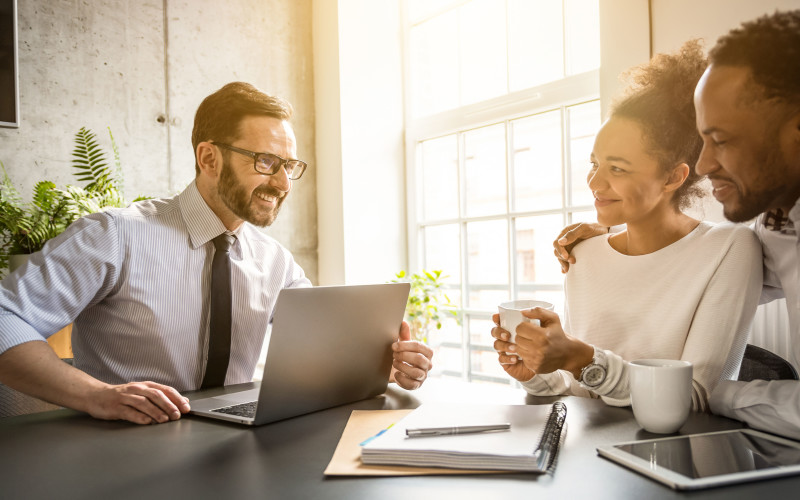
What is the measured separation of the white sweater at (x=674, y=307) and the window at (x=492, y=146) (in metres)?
1.26

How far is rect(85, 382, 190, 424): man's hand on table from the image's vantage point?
1.08 metres

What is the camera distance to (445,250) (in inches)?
135

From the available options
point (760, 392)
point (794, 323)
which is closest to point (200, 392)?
point (760, 392)

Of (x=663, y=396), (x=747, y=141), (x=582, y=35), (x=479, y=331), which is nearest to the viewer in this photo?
(x=663, y=396)

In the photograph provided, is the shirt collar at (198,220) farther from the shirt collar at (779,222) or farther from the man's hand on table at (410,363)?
the shirt collar at (779,222)

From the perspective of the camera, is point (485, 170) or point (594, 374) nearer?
point (594, 374)

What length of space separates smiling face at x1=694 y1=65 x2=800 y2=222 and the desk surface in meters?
0.43

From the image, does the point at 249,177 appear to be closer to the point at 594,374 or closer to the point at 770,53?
the point at 594,374

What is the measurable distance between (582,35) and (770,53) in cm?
179

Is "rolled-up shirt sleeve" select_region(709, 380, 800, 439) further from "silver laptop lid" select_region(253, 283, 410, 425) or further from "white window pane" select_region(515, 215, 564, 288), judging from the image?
"white window pane" select_region(515, 215, 564, 288)

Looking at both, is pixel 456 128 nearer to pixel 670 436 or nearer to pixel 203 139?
pixel 203 139

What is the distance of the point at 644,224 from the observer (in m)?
1.48

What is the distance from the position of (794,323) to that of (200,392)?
4.37ft

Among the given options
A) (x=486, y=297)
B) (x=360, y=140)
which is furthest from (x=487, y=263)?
(x=360, y=140)
